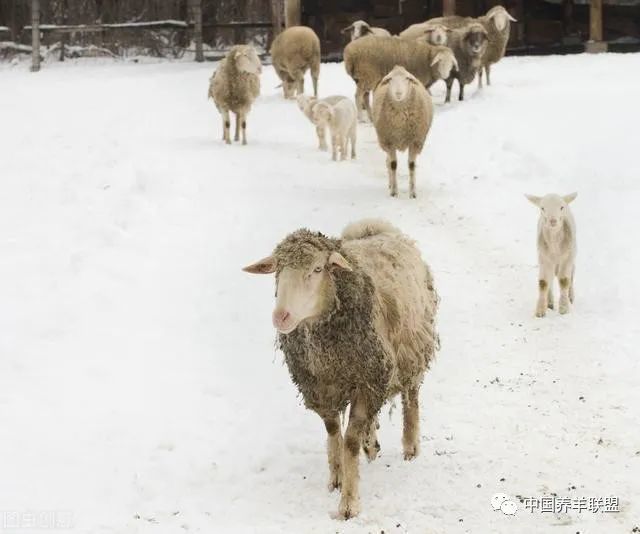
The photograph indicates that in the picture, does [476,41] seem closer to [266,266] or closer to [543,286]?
[543,286]

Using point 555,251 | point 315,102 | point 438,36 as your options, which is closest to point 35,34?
point 438,36

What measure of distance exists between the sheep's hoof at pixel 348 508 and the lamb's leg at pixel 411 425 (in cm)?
80

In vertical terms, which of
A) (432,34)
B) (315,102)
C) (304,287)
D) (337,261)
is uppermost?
(432,34)

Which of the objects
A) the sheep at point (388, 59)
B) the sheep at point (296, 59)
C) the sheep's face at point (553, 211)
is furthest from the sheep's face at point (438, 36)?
the sheep's face at point (553, 211)

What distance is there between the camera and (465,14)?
77.9 feet

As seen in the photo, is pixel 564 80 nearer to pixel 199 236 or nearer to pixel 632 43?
pixel 632 43

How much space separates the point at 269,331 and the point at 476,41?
32.1 feet

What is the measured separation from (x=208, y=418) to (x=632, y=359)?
303cm

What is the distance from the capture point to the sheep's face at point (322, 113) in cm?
1342

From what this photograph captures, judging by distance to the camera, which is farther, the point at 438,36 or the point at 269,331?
the point at 438,36

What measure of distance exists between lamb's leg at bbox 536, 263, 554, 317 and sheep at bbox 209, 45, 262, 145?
655 centimetres

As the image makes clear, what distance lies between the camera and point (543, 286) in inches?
332

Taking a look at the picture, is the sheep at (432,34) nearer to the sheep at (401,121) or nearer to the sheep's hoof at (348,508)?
the sheep at (401,121)

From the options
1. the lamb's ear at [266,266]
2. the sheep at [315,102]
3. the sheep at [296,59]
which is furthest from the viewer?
the sheep at [296,59]
